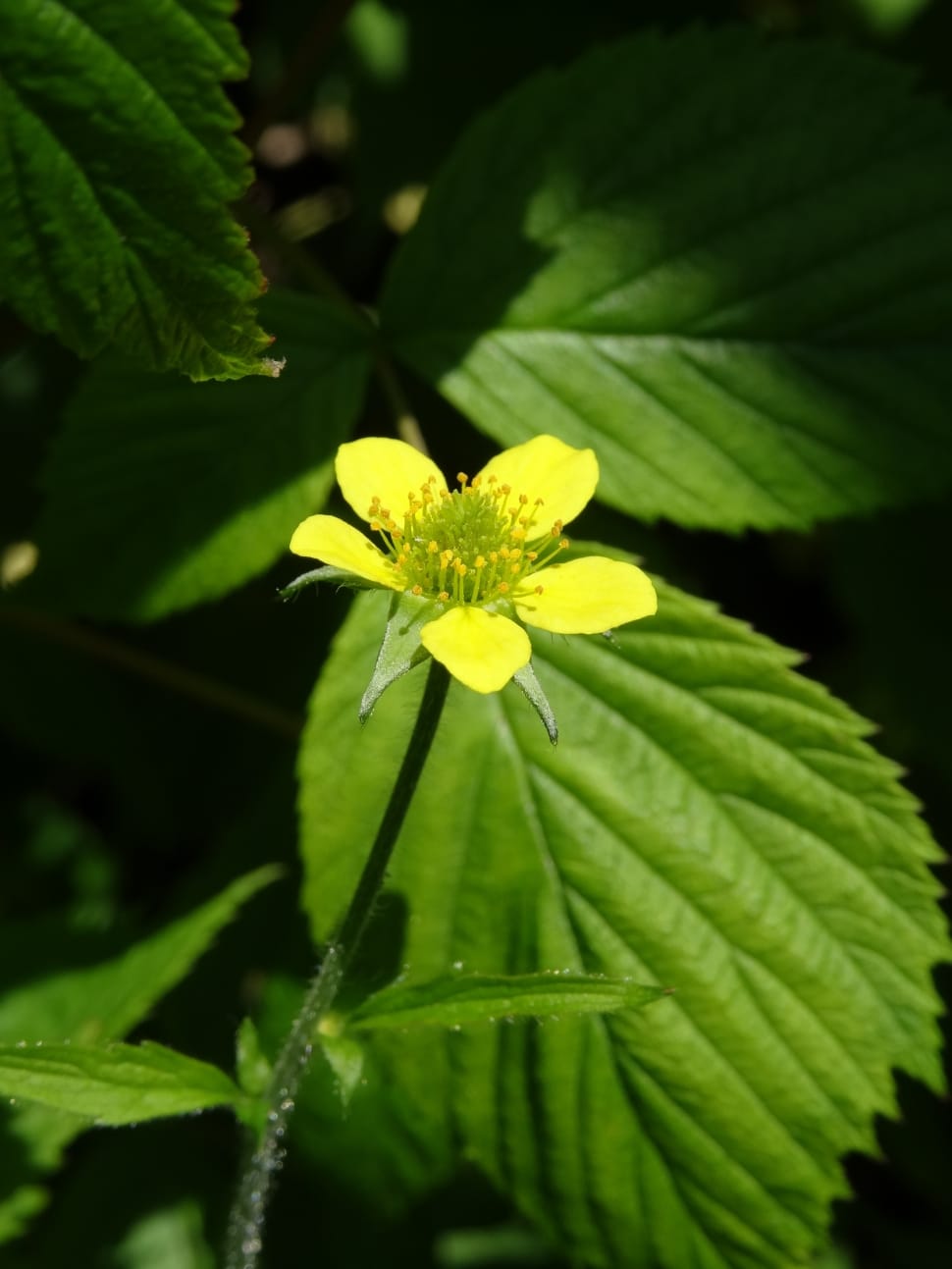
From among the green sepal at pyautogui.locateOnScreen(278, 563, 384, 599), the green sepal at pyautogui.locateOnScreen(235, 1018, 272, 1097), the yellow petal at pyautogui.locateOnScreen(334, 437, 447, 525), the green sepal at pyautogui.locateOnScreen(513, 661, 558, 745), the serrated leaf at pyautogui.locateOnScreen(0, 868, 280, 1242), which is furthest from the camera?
the serrated leaf at pyautogui.locateOnScreen(0, 868, 280, 1242)

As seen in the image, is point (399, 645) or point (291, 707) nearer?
point (399, 645)

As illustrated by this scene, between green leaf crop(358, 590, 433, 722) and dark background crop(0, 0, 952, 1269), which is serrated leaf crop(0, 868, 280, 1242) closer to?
dark background crop(0, 0, 952, 1269)

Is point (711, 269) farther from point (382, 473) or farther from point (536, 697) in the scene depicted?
point (536, 697)

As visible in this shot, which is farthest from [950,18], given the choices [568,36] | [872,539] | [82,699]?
[82,699]

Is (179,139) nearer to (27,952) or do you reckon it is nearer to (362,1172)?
(27,952)

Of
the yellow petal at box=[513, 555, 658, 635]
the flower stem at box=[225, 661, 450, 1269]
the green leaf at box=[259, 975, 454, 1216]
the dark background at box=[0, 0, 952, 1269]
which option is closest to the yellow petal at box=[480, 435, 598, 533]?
the yellow petal at box=[513, 555, 658, 635]

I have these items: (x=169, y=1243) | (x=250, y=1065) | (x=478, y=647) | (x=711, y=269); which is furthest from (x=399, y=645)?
(x=169, y=1243)
